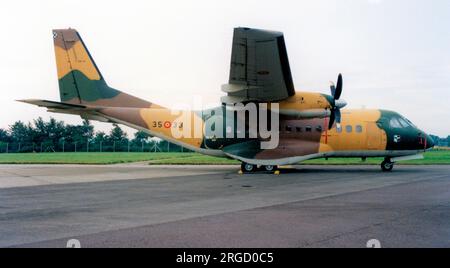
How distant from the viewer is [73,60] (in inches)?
872

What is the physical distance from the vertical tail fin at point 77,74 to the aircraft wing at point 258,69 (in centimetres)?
791

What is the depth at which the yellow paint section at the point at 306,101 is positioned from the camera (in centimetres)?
1984

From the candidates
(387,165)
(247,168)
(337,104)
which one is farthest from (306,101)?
(387,165)

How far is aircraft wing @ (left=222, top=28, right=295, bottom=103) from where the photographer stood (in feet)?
49.8

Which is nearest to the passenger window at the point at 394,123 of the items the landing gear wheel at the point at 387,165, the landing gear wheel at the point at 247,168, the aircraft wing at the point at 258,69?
the landing gear wheel at the point at 387,165

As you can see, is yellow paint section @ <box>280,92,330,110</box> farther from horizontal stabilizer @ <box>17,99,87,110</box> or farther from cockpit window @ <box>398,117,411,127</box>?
horizontal stabilizer @ <box>17,99,87,110</box>

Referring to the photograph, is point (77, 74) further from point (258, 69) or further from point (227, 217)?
point (227, 217)

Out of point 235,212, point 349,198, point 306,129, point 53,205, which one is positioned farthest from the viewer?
point 306,129

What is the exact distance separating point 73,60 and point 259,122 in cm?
1137

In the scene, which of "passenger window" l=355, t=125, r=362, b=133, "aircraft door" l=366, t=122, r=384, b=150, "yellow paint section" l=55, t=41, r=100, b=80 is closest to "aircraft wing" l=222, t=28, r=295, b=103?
"passenger window" l=355, t=125, r=362, b=133
